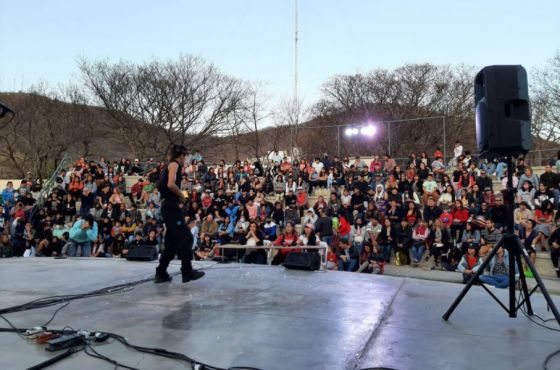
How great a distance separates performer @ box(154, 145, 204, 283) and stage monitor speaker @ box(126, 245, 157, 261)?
2.51 metres

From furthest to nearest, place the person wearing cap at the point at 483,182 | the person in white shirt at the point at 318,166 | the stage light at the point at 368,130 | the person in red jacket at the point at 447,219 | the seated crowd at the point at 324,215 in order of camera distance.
Result: the stage light at the point at 368,130 < the person in white shirt at the point at 318,166 < the person wearing cap at the point at 483,182 < the person in red jacket at the point at 447,219 < the seated crowd at the point at 324,215

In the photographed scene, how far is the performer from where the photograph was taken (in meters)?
4.59

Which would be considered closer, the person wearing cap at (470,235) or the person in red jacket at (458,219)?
the person wearing cap at (470,235)

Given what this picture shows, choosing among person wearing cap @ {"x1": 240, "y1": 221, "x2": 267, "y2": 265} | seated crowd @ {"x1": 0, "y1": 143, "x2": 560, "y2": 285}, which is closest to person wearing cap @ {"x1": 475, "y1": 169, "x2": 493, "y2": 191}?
seated crowd @ {"x1": 0, "y1": 143, "x2": 560, "y2": 285}

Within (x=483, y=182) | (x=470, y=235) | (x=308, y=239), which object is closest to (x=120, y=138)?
(x=308, y=239)

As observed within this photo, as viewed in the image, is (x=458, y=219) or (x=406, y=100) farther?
(x=406, y=100)

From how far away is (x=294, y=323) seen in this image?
3.49 metres

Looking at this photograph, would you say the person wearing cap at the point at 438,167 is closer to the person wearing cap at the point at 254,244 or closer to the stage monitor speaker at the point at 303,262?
the person wearing cap at the point at 254,244

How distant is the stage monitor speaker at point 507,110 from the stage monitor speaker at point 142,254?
538cm

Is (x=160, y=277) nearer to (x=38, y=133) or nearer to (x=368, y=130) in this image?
(x=368, y=130)

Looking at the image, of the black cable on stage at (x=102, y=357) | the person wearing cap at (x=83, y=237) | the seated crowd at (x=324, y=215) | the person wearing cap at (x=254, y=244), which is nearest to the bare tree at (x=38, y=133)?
the seated crowd at (x=324, y=215)

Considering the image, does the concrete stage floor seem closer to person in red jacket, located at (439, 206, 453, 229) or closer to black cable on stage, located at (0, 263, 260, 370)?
black cable on stage, located at (0, 263, 260, 370)

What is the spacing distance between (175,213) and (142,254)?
9.21ft

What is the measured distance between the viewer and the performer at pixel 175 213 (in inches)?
181
